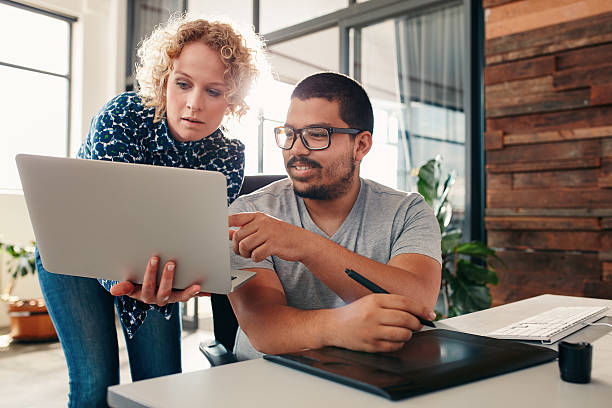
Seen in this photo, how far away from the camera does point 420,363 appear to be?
704 millimetres

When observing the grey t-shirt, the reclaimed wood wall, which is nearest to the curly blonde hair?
the grey t-shirt

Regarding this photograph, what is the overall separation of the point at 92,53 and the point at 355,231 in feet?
14.9

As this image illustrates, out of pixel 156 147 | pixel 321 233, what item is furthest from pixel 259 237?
pixel 156 147

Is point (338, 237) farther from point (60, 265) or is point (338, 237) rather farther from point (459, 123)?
point (459, 123)

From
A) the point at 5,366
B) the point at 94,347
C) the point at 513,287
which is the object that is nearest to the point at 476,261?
the point at 513,287

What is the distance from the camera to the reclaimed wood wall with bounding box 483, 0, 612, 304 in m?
2.38

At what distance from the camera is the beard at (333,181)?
51.8 inches

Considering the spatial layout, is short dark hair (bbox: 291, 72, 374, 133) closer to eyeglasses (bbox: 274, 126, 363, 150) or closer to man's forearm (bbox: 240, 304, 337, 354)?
eyeglasses (bbox: 274, 126, 363, 150)

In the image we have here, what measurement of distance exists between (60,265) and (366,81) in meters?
2.72

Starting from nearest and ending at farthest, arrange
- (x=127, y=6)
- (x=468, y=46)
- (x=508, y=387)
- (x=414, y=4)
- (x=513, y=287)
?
(x=508, y=387) → (x=513, y=287) → (x=468, y=46) → (x=414, y=4) → (x=127, y=6)

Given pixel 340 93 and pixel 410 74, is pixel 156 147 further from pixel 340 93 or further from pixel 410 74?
pixel 410 74

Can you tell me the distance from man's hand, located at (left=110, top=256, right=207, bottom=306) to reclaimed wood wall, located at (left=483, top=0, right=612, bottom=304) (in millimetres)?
2047

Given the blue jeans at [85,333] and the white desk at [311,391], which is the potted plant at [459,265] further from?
the white desk at [311,391]

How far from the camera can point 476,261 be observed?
109 inches
